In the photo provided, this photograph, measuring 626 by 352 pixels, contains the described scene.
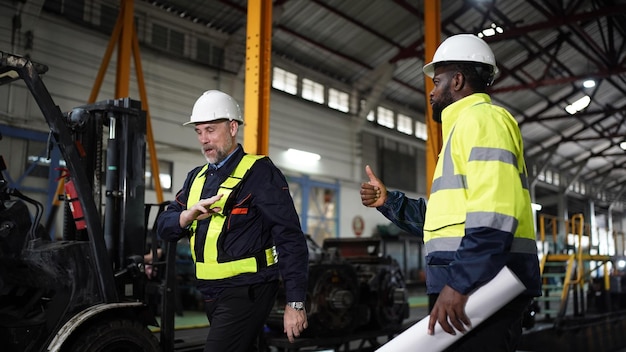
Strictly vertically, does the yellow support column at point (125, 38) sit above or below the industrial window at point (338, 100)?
below

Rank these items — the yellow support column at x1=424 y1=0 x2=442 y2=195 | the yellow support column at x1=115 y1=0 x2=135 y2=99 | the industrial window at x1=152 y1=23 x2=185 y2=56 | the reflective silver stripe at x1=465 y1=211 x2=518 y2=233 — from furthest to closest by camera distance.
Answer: the industrial window at x1=152 y1=23 x2=185 y2=56 → the yellow support column at x1=115 y1=0 x2=135 y2=99 → the yellow support column at x1=424 y1=0 x2=442 y2=195 → the reflective silver stripe at x1=465 y1=211 x2=518 y2=233

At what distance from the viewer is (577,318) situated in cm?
930

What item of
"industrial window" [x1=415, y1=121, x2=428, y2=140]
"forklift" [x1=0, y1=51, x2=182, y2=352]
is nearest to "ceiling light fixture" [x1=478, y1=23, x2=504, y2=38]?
"industrial window" [x1=415, y1=121, x2=428, y2=140]

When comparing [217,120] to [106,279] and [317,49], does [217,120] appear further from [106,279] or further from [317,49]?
[317,49]

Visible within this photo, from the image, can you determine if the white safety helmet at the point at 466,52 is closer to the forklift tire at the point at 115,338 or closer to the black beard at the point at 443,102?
the black beard at the point at 443,102

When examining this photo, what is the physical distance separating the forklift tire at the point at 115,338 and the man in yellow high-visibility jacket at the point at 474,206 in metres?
2.94

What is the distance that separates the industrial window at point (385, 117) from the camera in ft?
72.9

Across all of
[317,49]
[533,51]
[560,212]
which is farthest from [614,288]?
[560,212]

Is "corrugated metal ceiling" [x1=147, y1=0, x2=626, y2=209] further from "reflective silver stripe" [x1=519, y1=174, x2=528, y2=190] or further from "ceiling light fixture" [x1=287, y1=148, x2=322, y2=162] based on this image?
"reflective silver stripe" [x1=519, y1=174, x2=528, y2=190]

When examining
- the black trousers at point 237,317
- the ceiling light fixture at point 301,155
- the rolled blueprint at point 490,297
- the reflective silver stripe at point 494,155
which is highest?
the ceiling light fixture at point 301,155

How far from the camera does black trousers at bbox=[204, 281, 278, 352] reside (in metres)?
2.80

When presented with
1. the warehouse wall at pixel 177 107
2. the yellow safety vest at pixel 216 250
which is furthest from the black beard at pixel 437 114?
the warehouse wall at pixel 177 107

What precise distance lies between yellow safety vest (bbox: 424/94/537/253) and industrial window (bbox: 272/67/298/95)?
15.8 metres

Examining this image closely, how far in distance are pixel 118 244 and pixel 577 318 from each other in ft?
24.2
